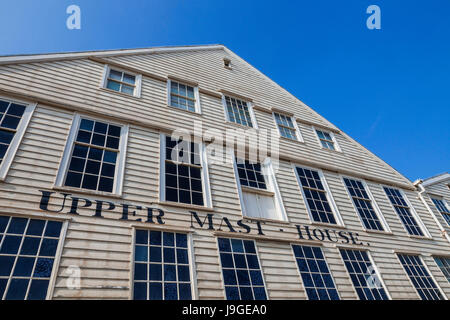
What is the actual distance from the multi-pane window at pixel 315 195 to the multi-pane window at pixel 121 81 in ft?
23.5

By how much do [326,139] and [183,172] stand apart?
8.55 m

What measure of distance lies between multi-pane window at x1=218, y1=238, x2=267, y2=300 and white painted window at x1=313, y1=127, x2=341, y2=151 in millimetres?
7673

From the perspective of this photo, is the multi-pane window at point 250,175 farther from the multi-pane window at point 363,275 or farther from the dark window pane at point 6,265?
the dark window pane at point 6,265

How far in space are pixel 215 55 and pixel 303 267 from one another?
11247 mm

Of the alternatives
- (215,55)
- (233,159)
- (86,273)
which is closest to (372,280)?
(233,159)

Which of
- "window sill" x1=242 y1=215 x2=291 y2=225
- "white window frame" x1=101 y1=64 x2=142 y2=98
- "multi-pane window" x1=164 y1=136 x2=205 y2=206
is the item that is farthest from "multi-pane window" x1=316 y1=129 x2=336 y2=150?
"white window frame" x1=101 y1=64 x2=142 y2=98

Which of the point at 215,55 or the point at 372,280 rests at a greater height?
the point at 215,55

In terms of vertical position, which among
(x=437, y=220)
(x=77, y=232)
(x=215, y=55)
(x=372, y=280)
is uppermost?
(x=215, y=55)

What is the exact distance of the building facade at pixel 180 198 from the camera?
5.34m

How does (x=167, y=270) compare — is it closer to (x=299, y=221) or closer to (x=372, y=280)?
(x=299, y=221)

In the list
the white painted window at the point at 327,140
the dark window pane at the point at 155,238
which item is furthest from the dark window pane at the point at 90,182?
the white painted window at the point at 327,140

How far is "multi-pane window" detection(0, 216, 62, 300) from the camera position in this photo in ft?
14.6

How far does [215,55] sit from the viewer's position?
13.9 m
